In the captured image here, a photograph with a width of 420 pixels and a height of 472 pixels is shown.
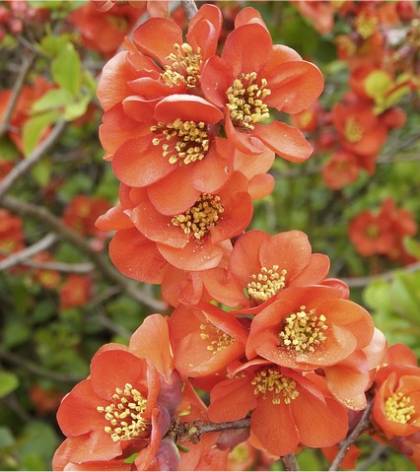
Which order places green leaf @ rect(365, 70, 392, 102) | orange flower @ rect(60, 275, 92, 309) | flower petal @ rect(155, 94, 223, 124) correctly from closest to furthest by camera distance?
flower petal @ rect(155, 94, 223, 124), green leaf @ rect(365, 70, 392, 102), orange flower @ rect(60, 275, 92, 309)

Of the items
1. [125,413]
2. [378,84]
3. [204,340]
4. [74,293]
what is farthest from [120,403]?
[74,293]

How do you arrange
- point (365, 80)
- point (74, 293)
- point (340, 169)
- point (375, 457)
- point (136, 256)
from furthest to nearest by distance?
point (74, 293) → point (340, 169) → point (365, 80) → point (375, 457) → point (136, 256)

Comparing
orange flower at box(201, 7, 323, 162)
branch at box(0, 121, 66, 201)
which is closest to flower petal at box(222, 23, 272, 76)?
orange flower at box(201, 7, 323, 162)

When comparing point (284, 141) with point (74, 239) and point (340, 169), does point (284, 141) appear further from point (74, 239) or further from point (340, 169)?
point (340, 169)

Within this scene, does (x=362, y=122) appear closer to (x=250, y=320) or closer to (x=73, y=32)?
(x=73, y=32)

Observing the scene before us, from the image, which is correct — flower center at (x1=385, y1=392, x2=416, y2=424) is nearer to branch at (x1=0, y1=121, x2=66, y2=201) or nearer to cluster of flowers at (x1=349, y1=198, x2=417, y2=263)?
branch at (x1=0, y1=121, x2=66, y2=201)

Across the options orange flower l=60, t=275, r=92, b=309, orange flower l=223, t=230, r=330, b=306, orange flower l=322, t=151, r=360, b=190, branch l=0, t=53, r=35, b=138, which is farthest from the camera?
orange flower l=60, t=275, r=92, b=309

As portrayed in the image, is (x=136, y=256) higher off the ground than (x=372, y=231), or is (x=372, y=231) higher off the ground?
(x=136, y=256)

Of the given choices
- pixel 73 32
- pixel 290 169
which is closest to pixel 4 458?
pixel 73 32
